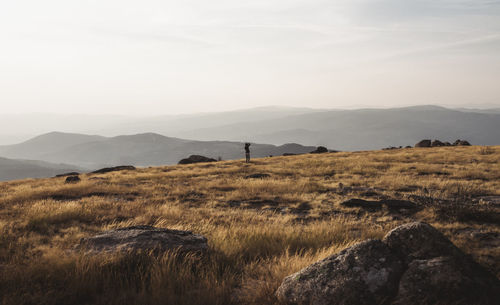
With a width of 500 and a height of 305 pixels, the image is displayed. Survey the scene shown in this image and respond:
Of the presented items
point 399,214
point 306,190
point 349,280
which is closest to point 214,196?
point 306,190

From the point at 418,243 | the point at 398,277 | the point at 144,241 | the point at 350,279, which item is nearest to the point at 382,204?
the point at 418,243

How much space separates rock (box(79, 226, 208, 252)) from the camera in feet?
15.9

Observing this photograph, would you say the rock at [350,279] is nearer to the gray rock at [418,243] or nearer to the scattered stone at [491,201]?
the gray rock at [418,243]

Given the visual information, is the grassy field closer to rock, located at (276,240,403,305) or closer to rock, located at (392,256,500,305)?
rock, located at (276,240,403,305)

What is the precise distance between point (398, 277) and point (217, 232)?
4138 mm

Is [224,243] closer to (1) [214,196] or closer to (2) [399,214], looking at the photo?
(2) [399,214]

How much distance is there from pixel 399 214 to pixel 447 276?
6.63 metres

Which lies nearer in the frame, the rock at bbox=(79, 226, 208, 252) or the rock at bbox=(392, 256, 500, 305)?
the rock at bbox=(392, 256, 500, 305)

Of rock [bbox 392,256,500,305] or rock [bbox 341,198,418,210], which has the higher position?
rock [bbox 392,256,500,305]

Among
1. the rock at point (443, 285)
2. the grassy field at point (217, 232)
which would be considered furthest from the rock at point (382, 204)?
the rock at point (443, 285)

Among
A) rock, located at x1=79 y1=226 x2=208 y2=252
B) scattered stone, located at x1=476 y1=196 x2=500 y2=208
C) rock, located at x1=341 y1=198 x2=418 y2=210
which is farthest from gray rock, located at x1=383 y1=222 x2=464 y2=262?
scattered stone, located at x1=476 y1=196 x2=500 y2=208

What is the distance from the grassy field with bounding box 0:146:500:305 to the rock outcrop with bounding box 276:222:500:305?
580 millimetres

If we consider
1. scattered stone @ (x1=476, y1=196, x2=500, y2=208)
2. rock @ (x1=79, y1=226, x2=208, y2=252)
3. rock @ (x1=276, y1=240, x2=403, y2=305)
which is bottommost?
scattered stone @ (x1=476, y1=196, x2=500, y2=208)

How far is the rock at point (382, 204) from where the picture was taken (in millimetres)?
9964
